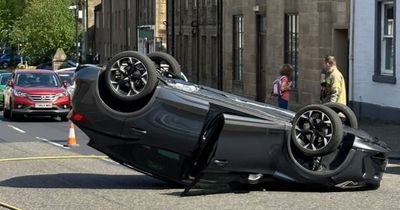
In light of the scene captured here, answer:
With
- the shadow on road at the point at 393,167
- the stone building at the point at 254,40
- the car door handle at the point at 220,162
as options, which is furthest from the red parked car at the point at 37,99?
the car door handle at the point at 220,162

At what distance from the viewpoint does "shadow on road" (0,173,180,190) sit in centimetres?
1244

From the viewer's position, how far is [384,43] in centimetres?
2380

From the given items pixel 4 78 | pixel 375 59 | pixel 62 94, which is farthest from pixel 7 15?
pixel 375 59

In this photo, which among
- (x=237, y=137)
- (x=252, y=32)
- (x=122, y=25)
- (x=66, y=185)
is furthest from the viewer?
(x=122, y=25)

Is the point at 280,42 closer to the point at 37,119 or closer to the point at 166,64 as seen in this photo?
the point at 37,119

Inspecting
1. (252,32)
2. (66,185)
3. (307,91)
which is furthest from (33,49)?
(66,185)

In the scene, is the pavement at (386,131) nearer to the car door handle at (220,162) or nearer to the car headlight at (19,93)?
the car door handle at (220,162)

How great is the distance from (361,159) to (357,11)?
14.0 metres

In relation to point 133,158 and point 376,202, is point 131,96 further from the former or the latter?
point 376,202

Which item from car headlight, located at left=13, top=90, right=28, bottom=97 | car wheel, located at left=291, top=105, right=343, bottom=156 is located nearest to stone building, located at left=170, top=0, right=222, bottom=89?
car headlight, located at left=13, top=90, right=28, bottom=97

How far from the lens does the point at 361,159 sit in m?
11.7

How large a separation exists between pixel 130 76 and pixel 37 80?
17.8 m

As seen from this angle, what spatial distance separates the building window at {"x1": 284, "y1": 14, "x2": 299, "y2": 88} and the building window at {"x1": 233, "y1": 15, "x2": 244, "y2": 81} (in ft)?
16.4

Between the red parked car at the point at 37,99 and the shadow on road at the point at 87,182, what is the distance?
14502 mm
